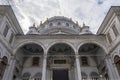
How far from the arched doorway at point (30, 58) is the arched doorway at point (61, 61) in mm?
1522

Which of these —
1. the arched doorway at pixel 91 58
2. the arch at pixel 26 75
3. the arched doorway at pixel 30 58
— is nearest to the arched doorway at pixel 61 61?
the arched doorway at pixel 30 58

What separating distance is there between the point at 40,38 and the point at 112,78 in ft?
31.4

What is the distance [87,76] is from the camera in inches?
693

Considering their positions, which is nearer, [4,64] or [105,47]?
[4,64]

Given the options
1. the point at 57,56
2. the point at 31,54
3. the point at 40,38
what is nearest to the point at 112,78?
the point at 57,56

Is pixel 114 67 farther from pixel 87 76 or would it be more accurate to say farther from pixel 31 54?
pixel 31 54

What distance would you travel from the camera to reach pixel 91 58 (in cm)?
1933

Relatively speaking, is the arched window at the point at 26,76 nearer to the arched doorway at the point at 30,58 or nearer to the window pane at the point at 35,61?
the arched doorway at the point at 30,58

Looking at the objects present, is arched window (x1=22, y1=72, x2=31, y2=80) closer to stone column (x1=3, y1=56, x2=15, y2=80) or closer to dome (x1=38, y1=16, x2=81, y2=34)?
stone column (x1=3, y1=56, x2=15, y2=80)

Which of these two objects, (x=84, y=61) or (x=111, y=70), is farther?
(x=84, y=61)

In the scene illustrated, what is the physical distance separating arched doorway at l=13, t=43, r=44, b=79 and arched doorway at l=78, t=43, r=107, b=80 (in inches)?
234

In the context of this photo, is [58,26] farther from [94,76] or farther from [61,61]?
[94,76]

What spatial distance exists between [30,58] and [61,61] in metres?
4.53

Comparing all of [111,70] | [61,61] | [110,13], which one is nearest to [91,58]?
[61,61]
